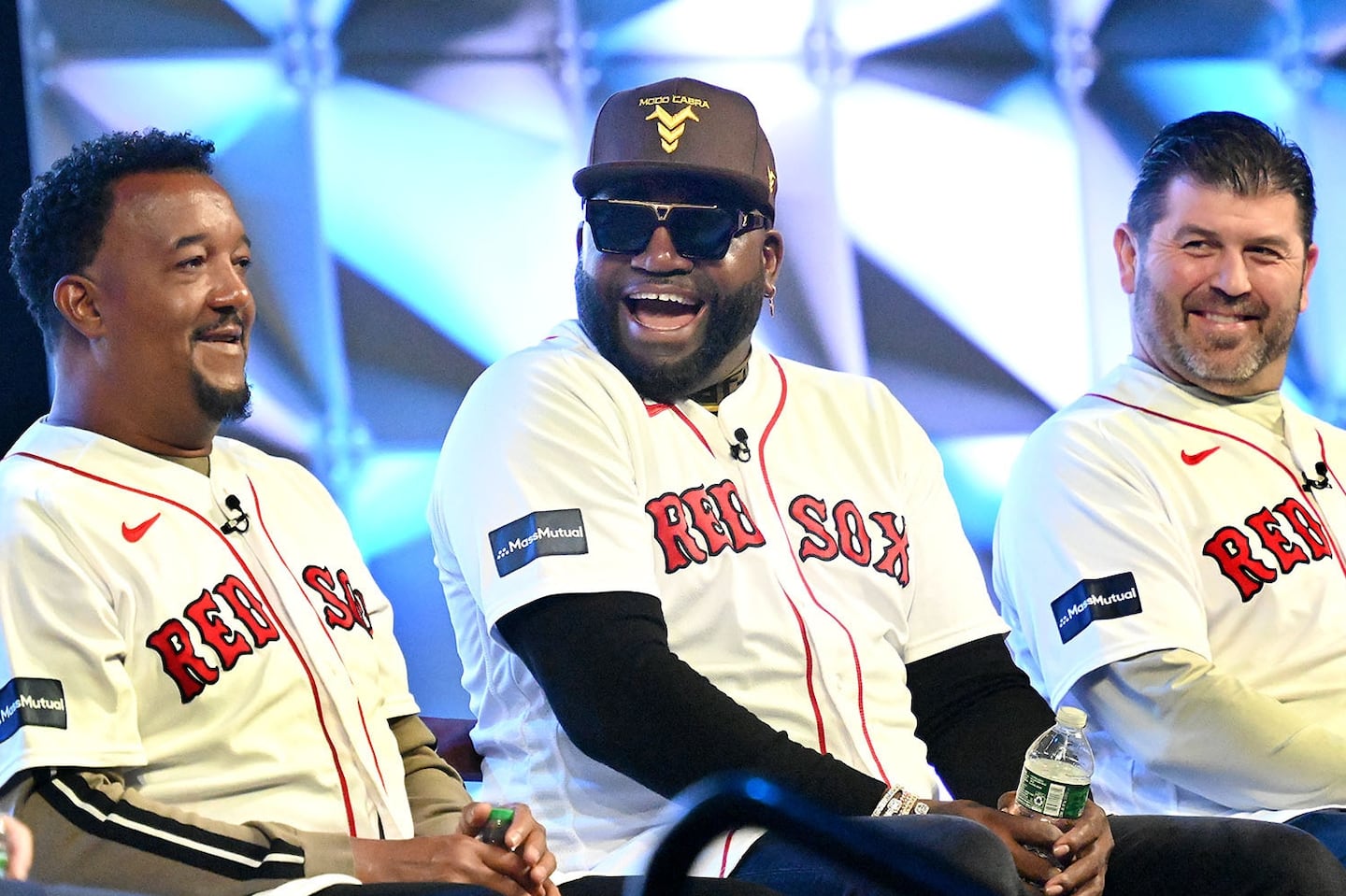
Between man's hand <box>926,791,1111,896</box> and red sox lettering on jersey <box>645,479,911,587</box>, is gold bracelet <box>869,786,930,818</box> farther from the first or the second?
red sox lettering on jersey <box>645,479,911,587</box>

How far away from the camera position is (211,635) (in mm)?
2350

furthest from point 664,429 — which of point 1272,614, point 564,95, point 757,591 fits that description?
point 564,95

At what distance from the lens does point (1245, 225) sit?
10.7 feet

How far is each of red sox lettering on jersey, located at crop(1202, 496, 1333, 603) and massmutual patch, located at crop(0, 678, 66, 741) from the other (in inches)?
72.6

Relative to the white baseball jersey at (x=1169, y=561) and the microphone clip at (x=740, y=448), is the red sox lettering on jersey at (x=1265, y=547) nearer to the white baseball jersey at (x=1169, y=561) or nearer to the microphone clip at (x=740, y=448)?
the white baseball jersey at (x=1169, y=561)

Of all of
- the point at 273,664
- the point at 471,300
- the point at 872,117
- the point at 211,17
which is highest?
the point at 211,17

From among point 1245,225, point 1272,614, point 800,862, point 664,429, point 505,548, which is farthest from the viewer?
point 1245,225

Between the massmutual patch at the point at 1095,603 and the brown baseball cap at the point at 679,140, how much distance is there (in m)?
0.81

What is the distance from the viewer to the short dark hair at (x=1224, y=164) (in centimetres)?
328

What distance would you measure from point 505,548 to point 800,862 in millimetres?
610

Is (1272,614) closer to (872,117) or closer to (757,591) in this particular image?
(757,591)

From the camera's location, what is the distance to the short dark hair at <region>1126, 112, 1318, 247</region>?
328cm

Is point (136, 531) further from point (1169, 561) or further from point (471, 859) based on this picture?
point (1169, 561)

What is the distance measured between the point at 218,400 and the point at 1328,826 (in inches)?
69.7
